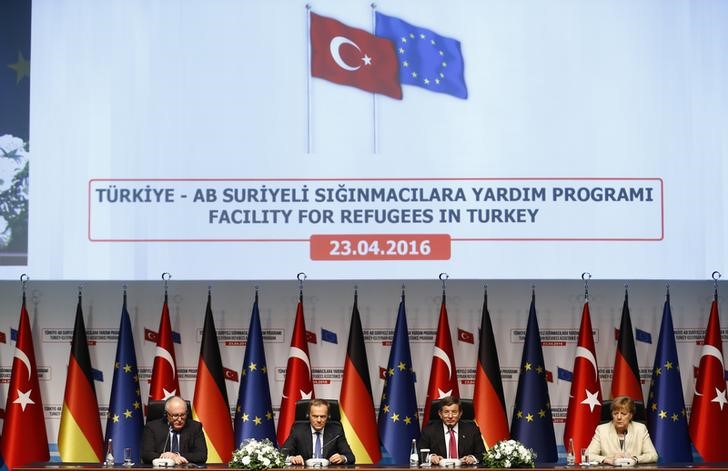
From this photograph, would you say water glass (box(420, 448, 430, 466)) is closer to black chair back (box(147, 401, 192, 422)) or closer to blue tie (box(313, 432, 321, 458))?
blue tie (box(313, 432, 321, 458))

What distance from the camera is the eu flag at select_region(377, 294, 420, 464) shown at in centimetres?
840

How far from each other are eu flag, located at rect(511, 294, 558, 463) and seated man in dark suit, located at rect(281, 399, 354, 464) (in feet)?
6.00

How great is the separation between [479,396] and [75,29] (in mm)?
4277

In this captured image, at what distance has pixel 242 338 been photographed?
8.95m

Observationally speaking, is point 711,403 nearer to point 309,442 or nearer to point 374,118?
point 309,442

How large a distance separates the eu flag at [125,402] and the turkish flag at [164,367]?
0.50 feet

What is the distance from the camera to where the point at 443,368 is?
8555 millimetres

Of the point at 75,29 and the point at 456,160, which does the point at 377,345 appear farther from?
the point at 75,29

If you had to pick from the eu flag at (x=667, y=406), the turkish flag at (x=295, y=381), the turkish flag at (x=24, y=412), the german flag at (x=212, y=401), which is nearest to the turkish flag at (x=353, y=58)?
the turkish flag at (x=295, y=381)

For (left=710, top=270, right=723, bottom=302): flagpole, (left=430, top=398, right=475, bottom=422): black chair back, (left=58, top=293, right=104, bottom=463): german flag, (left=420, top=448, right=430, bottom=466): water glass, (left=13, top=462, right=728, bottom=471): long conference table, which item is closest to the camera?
(left=13, top=462, right=728, bottom=471): long conference table

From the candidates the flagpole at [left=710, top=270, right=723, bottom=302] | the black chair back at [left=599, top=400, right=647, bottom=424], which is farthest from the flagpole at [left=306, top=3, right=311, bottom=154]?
the flagpole at [left=710, top=270, right=723, bottom=302]

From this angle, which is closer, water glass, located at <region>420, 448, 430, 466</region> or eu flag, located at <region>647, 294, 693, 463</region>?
water glass, located at <region>420, 448, 430, 466</region>

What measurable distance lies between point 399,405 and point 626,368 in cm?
187

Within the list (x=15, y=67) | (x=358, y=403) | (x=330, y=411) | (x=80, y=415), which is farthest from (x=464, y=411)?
(x=15, y=67)
